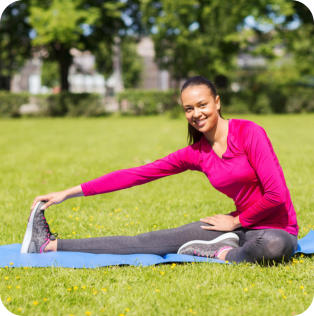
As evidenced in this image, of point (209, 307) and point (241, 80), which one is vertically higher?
point (241, 80)

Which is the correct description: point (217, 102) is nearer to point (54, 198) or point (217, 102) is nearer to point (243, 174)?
point (243, 174)

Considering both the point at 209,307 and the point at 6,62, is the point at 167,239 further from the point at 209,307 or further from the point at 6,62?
the point at 6,62

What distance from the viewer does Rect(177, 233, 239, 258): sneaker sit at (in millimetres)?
3949

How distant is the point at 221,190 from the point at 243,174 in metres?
0.34

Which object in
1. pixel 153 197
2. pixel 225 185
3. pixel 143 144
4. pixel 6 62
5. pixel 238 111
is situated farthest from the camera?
pixel 6 62

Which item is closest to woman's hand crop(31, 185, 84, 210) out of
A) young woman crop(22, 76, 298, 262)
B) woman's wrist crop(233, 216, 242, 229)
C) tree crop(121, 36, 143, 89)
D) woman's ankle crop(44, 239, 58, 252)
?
young woman crop(22, 76, 298, 262)

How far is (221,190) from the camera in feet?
12.8

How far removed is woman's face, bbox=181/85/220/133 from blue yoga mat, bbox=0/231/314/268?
129 centimetres

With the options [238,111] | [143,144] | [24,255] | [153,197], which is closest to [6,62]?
[238,111]

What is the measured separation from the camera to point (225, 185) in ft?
12.3

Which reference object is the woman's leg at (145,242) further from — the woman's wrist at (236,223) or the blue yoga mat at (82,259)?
the woman's wrist at (236,223)

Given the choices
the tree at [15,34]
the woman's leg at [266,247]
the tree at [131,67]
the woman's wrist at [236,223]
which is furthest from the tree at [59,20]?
the tree at [131,67]

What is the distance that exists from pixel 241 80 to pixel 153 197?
26256 millimetres

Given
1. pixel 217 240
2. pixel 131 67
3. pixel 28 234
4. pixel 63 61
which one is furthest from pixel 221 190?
pixel 131 67
